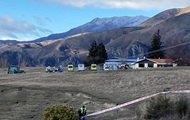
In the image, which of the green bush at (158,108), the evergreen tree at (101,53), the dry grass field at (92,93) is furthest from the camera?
the evergreen tree at (101,53)

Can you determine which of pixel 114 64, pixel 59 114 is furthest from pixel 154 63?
pixel 59 114

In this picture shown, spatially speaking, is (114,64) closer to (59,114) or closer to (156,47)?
(156,47)

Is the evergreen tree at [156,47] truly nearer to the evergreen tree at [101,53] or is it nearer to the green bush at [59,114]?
the evergreen tree at [101,53]

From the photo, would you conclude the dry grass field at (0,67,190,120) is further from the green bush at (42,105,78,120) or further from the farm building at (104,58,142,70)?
the farm building at (104,58,142,70)

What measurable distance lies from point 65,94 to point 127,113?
11.1m

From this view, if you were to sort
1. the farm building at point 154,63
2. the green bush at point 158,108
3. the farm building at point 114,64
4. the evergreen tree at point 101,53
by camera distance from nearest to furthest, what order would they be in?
the green bush at point 158,108 < the farm building at point 114,64 < the farm building at point 154,63 < the evergreen tree at point 101,53

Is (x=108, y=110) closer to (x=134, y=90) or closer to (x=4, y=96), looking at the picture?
(x=134, y=90)

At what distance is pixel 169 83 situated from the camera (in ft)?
115

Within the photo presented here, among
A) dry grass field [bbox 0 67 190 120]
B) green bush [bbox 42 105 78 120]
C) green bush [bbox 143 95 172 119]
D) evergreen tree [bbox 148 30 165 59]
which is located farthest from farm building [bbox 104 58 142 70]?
green bush [bbox 42 105 78 120]

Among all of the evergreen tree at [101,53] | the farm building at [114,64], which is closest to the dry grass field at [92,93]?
the farm building at [114,64]

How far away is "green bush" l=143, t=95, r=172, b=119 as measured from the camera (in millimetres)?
19562

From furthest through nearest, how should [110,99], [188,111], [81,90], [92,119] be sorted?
[81,90] → [110,99] → [92,119] → [188,111]

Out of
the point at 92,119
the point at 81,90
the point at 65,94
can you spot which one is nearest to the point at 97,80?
the point at 81,90

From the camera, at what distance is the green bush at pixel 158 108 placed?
1956 centimetres
